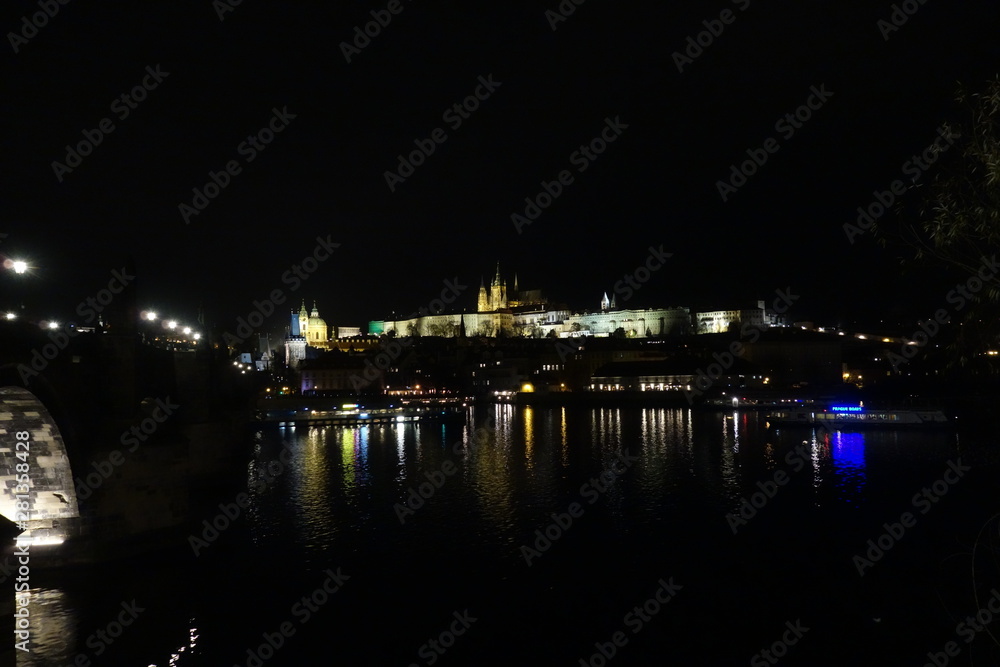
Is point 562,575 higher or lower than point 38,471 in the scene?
lower

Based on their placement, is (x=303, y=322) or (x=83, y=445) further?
(x=303, y=322)

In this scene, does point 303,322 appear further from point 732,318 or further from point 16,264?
point 16,264

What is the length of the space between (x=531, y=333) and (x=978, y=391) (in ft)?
230

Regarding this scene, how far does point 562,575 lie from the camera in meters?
12.2

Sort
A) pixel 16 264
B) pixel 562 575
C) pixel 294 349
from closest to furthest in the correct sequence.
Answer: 1. pixel 16 264
2. pixel 562 575
3. pixel 294 349

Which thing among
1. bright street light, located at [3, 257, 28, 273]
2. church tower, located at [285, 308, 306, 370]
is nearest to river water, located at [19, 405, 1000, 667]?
bright street light, located at [3, 257, 28, 273]

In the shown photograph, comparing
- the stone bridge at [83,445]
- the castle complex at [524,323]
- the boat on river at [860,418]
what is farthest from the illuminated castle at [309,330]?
the stone bridge at [83,445]

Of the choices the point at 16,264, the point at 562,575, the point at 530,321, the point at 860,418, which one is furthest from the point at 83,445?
the point at 530,321

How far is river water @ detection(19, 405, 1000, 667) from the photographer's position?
373 inches

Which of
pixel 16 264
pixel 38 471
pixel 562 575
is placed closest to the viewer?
pixel 38 471

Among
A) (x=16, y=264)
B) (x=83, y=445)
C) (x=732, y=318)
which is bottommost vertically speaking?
(x=83, y=445)

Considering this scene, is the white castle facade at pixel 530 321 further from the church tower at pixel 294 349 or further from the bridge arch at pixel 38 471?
the bridge arch at pixel 38 471

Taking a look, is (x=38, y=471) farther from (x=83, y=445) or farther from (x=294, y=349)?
(x=294, y=349)

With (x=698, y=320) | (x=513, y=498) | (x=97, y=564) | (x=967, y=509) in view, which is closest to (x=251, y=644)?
(x=97, y=564)
